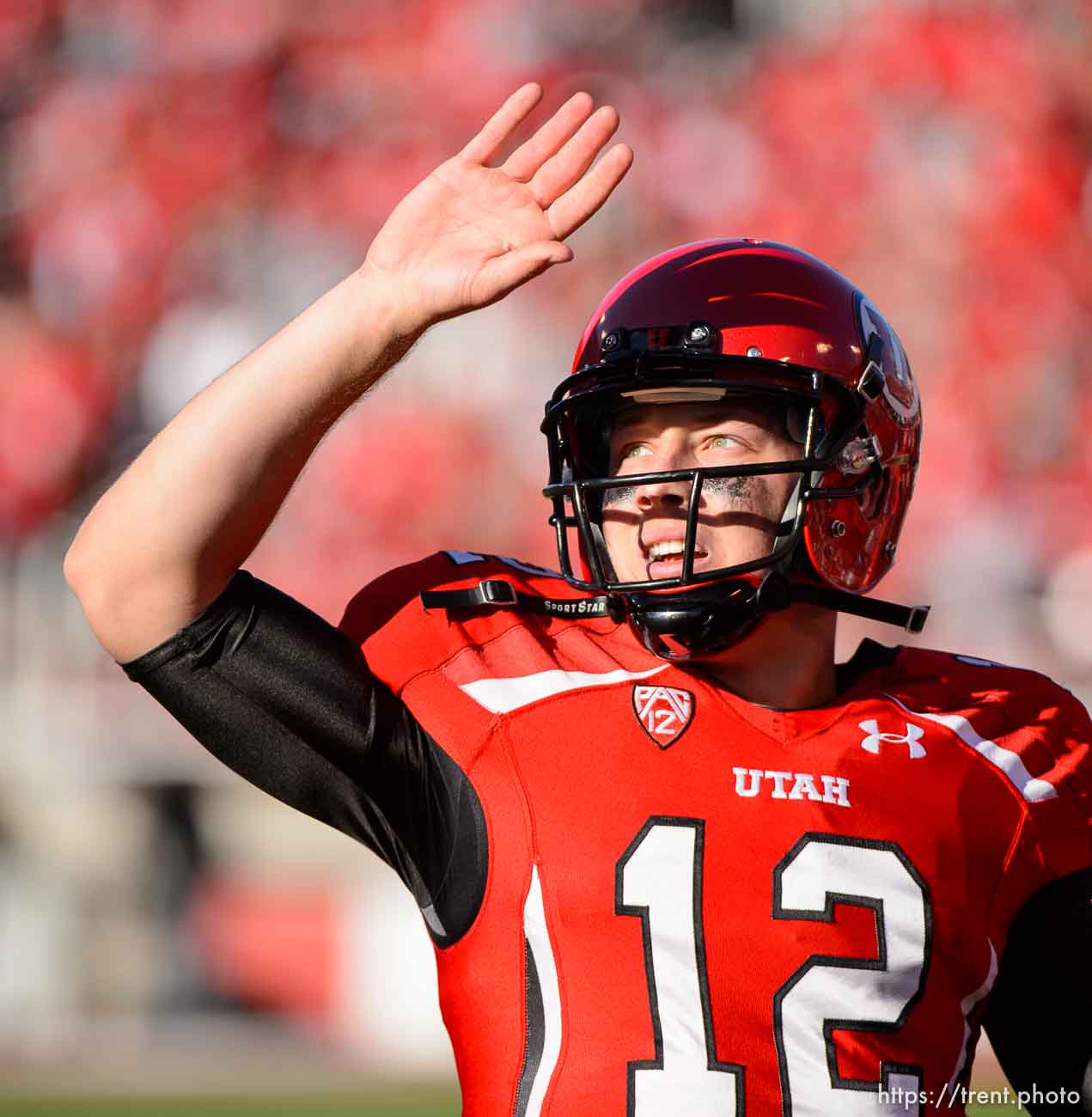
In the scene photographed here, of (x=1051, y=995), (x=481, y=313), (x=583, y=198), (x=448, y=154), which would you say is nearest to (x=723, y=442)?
(x=583, y=198)

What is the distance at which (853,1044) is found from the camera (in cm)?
149

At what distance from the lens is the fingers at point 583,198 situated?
1.47 metres

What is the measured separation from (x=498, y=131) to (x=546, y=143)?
5 centimetres

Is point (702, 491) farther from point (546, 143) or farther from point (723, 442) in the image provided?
point (546, 143)

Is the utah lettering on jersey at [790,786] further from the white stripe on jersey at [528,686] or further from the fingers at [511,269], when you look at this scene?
the fingers at [511,269]

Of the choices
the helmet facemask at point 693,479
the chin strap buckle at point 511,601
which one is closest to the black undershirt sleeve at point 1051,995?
the helmet facemask at point 693,479

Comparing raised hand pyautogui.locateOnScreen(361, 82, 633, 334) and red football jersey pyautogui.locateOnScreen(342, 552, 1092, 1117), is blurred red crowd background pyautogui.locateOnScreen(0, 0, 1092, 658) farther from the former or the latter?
raised hand pyautogui.locateOnScreen(361, 82, 633, 334)

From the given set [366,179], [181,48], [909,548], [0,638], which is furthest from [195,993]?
[181,48]

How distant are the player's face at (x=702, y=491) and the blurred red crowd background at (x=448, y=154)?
14.2ft

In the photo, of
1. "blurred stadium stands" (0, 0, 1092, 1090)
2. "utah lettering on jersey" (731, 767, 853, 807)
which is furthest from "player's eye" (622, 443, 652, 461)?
"blurred stadium stands" (0, 0, 1092, 1090)

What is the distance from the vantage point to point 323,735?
1443 millimetres

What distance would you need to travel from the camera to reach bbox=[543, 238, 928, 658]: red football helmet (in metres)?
1.60

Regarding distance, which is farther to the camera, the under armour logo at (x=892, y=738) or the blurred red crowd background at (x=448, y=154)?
the blurred red crowd background at (x=448, y=154)

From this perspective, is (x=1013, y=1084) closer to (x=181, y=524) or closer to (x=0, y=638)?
(x=181, y=524)
